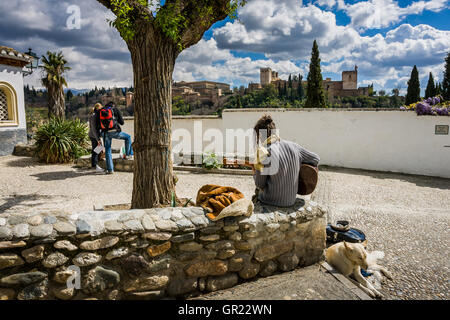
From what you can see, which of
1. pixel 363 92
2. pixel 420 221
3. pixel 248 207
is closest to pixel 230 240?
pixel 248 207

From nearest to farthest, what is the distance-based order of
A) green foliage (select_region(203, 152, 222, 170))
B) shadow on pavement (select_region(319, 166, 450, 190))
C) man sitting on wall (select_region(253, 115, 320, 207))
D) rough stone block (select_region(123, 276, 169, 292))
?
rough stone block (select_region(123, 276, 169, 292)) → man sitting on wall (select_region(253, 115, 320, 207)) → shadow on pavement (select_region(319, 166, 450, 190)) → green foliage (select_region(203, 152, 222, 170))

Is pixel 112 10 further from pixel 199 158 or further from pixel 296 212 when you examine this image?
pixel 199 158

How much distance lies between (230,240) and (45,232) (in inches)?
60.9

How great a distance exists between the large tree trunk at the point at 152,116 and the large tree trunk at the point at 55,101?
1525cm

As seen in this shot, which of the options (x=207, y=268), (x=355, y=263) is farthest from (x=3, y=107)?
(x=355, y=263)

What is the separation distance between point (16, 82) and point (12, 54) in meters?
1.22

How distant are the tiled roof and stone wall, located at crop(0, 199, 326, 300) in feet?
39.4

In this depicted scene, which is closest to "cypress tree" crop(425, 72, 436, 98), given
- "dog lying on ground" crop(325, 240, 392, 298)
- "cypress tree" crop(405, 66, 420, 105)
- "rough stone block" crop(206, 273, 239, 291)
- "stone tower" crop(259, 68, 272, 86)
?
"cypress tree" crop(405, 66, 420, 105)

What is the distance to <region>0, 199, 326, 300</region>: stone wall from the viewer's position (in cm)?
217

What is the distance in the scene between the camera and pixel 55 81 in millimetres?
17359

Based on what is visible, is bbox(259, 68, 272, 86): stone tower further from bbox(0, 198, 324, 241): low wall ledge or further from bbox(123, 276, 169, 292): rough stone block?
bbox(123, 276, 169, 292): rough stone block

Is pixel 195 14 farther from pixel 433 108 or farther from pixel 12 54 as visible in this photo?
pixel 12 54

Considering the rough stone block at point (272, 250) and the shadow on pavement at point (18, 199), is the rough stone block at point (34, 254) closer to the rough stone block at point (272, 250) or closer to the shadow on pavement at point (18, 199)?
the rough stone block at point (272, 250)

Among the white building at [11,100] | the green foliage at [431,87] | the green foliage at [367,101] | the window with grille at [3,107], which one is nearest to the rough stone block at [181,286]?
the white building at [11,100]
